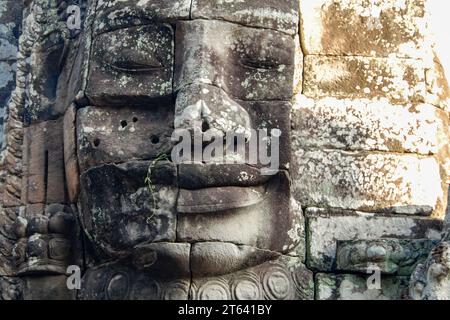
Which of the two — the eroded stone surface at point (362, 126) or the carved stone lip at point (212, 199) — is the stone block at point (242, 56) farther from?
the carved stone lip at point (212, 199)

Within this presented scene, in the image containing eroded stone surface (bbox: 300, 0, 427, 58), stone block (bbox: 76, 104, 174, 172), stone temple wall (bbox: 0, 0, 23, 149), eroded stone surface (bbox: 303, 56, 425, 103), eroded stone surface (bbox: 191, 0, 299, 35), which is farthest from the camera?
stone temple wall (bbox: 0, 0, 23, 149)

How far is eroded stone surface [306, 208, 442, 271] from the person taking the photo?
986 centimetres

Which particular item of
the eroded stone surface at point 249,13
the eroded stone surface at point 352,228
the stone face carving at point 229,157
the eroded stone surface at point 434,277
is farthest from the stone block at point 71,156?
the eroded stone surface at point 434,277

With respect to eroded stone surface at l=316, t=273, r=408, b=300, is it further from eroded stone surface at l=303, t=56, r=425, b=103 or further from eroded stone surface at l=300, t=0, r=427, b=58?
eroded stone surface at l=300, t=0, r=427, b=58

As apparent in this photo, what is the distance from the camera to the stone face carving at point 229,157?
9609 millimetres

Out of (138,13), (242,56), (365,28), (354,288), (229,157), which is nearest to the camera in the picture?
(229,157)

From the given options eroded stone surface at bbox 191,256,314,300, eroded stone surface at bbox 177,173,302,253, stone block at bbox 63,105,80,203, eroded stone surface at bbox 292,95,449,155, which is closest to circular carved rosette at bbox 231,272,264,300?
eroded stone surface at bbox 191,256,314,300

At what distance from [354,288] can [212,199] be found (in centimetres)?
99

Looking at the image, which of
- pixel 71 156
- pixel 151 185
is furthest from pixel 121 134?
pixel 151 185

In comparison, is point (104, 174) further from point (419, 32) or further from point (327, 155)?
point (419, 32)

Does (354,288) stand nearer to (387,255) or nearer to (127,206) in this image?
(387,255)

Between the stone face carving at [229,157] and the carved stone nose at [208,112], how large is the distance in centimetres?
1

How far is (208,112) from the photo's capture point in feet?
31.7

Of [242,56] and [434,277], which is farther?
[242,56]
